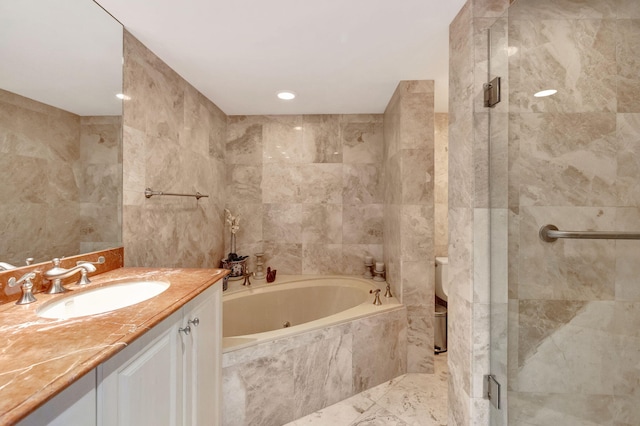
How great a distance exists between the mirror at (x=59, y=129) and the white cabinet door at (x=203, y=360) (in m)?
0.62

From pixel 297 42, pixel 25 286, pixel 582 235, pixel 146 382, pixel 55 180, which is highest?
pixel 297 42

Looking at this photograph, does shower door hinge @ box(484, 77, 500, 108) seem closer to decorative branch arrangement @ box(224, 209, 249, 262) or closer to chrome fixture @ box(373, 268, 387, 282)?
chrome fixture @ box(373, 268, 387, 282)

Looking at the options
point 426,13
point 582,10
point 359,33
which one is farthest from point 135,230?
point 582,10

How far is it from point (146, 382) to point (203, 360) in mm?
396

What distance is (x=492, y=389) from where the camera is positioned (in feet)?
3.80

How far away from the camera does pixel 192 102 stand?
2.08 meters

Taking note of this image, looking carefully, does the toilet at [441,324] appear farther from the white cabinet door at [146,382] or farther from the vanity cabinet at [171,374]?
the white cabinet door at [146,382]

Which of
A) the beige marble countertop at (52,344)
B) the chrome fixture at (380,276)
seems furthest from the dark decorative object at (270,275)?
the beige marble countertop at (52,344)

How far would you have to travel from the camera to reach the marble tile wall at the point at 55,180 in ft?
3.16

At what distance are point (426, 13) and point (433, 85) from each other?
0.82m

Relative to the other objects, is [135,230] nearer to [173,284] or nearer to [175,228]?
[175,228]

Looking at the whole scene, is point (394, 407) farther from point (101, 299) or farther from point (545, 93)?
point (545, 93)

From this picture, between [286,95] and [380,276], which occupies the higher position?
[286,95]

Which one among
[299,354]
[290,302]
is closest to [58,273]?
[299,354]
